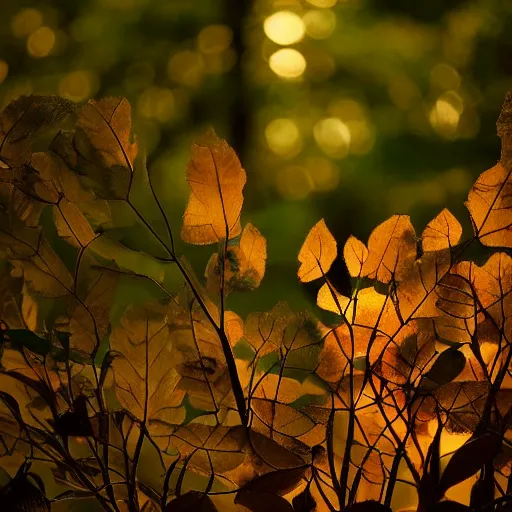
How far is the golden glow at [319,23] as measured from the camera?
0.62 metres

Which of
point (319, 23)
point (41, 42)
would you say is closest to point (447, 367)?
point (319, 23)

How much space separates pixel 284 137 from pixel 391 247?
0.50 feet

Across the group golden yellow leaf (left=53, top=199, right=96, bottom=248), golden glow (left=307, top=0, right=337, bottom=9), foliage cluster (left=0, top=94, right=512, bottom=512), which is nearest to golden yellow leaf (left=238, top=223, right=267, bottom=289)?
foliage cluster (left=0, top=94, right=512, bottom=512)

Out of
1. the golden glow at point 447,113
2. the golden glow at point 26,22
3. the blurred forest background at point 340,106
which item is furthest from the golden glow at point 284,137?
the golden glow at point 26,22

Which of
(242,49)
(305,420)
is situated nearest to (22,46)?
(242,49)

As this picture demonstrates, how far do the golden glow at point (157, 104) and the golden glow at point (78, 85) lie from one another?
1.7 inches

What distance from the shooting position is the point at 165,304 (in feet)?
1.72

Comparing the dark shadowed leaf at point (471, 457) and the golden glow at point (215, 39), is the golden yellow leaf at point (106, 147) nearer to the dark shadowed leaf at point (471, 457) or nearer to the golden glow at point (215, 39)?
the golden glow at point (215, 39)

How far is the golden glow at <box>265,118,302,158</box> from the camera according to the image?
62 cm

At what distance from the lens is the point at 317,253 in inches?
20.7

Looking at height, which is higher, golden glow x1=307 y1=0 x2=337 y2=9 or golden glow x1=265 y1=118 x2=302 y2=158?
golden glow x1=307 y1=0 x2=337 y2=9

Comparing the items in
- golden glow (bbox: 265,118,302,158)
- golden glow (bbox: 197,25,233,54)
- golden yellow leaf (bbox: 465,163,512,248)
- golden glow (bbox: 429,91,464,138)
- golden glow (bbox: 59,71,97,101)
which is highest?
golden glow (bbox: 197,25,233,54)

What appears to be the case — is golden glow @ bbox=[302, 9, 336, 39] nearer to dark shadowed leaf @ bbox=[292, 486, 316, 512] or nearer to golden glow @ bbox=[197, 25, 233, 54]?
golden glow @ bbox=[197, 25, 233, 54]

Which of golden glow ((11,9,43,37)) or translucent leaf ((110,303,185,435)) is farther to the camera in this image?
golden glow ((11,9,43,37))
